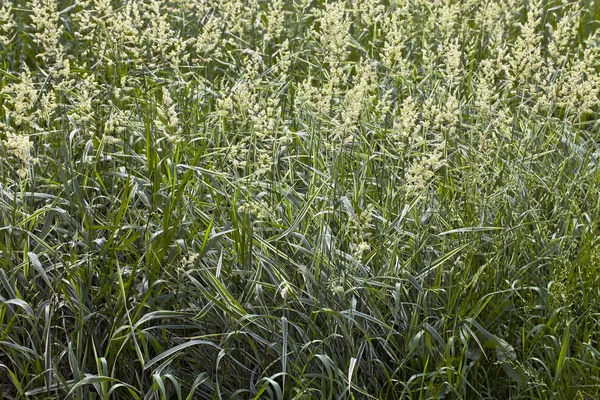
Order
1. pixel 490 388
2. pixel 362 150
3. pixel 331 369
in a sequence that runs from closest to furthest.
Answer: pixel 331 369, pixel 490 388, pixel 362 150

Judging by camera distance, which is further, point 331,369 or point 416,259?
point 416,259

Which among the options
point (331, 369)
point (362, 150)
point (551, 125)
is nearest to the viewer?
point (331, 369)

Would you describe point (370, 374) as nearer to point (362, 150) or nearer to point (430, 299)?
point (430, 299)

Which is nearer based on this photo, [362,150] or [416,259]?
[416,259]

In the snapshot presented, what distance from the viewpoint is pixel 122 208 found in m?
3.03

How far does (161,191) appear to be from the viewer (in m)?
3.21

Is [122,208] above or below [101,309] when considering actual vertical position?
above

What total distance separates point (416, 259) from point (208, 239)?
0.76 m

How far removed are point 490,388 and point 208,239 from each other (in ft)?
3.64

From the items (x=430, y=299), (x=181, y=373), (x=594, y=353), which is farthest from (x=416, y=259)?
(x=181, y=373)

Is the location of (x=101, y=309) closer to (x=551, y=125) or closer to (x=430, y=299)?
(x=430, y=299)

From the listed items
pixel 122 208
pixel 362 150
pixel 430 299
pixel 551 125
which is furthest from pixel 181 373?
pixel 551 125

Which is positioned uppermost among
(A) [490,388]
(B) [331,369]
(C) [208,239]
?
(C) [208,239]

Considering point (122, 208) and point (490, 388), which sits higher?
point (122, 208)
